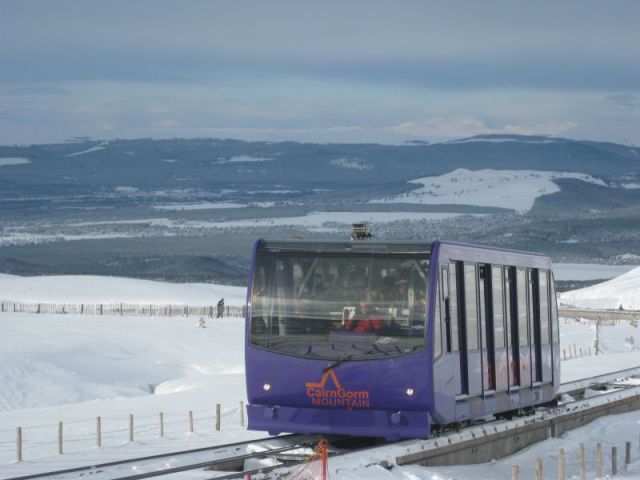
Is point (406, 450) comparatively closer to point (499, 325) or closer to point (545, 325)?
point (499, 325)

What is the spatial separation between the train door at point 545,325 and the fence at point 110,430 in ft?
19.1

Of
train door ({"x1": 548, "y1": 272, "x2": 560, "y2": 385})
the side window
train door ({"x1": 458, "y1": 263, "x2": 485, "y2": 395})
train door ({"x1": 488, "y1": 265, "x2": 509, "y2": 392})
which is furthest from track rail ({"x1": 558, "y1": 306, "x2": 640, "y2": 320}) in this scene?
the side window

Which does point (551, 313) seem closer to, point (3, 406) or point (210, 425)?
point (210, 425)

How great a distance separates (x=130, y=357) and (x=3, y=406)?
1107 cm

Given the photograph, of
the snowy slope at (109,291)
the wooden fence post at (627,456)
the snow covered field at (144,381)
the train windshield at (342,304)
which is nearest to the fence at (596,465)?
the wooden fence post at (627,456)

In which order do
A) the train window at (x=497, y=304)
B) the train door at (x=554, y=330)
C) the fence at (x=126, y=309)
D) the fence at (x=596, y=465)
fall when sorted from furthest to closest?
the fence at (x=126, y=309) → the train door at (x=554, y=330) → the train window at (x=497, y=304) → the fence at (x=596, y=465)

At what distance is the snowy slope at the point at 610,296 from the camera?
268ft

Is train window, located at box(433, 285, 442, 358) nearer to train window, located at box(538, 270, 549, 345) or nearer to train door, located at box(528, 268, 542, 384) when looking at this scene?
train door, located at box(528, 268, 542, 384)

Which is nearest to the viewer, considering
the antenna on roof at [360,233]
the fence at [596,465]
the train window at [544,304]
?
the fence at [596,465]

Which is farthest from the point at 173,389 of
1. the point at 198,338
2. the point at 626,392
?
→ the point at 626,392

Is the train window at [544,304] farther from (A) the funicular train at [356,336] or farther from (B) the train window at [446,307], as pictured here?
(B) the train window at [446,307]

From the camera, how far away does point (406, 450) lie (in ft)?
64.4

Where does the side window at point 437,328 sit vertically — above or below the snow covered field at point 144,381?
above

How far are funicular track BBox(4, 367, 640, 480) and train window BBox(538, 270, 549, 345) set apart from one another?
1.41 m
